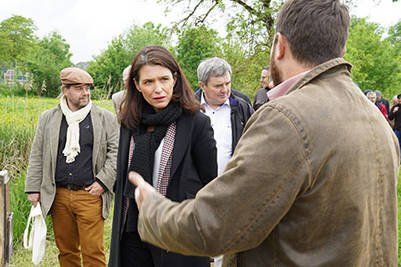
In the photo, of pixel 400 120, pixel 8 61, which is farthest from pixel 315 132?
pixel 8 61

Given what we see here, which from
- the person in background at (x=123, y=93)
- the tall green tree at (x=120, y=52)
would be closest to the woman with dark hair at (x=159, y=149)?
the person in background at (x=123, y=93)

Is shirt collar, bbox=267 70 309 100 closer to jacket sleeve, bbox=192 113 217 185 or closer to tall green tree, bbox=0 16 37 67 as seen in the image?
jacket sleeve, bbox=192 113 217 185

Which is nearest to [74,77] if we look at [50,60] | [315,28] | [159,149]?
[159,149]

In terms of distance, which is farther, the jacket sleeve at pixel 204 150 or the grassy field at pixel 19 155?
the grassy field at pixel 19 155

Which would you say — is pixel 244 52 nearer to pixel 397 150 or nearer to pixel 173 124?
pixel 173 124

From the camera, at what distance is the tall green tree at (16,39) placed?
50.0m

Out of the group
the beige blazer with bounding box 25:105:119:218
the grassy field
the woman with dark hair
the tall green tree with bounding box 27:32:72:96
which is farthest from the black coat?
the tall green tree with bounding box 27:32:72:96

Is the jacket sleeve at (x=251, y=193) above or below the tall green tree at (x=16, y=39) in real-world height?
below

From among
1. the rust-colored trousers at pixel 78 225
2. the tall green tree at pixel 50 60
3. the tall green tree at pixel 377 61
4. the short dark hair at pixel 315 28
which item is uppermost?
the tall green tree at pixel 50 60

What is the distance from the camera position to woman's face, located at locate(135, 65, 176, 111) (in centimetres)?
262

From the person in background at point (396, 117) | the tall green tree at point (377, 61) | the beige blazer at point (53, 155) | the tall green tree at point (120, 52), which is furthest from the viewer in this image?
the tall green tree at point (120, 52)

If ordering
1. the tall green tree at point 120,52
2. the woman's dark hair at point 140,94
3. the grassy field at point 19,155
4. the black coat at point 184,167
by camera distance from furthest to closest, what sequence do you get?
the tall green tree at point 120,52 → the grassy field at point 19,155 → the woman's dark hair at point 140,94 → the black coat at point 184,167

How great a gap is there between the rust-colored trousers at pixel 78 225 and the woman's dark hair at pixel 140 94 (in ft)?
4.52

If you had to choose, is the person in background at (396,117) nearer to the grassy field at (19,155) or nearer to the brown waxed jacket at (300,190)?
the grassy field at (19,155)
